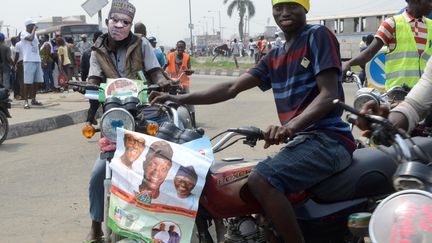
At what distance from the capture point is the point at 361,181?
113 inches

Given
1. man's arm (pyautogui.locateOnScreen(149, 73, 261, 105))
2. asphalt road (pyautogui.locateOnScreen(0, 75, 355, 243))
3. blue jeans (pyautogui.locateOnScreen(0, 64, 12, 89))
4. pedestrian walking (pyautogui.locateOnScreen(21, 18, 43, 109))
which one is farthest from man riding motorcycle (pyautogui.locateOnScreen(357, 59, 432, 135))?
blue jeans (pyautogui.locateOnScreen(0, 64, 12, 89))

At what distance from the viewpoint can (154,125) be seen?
142 inches

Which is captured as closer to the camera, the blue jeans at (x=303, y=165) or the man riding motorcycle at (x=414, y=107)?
the man riding motorcycle at (x=414, y=107)

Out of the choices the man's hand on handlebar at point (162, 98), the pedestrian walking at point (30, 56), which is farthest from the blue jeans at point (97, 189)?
the pedestrian walking at point (30, 56)

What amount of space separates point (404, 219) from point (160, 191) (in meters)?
1.20

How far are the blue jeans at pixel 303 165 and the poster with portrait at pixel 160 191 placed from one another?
0.30 metres

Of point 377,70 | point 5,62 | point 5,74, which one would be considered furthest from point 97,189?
point 5,74

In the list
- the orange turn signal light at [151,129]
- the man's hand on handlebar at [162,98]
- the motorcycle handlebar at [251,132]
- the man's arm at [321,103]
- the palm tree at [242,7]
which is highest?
the man's arm at [321,103]

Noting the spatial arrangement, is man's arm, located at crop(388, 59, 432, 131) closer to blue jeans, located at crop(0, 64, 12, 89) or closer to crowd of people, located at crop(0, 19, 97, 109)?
crowd of people, located at crop(0, 19, 97, 109)

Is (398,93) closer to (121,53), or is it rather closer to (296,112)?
(296,112)

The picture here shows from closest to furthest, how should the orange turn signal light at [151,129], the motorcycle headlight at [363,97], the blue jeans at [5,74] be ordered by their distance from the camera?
the orange turn signal light at [151,129]
the motorcycle headlight at [363,97]
the blue jeans at [5,74]

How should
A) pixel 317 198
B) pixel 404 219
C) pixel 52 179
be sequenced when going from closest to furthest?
pixel 404 219
pixel 317 198
pixel 52 179

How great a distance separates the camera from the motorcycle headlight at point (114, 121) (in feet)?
11.2

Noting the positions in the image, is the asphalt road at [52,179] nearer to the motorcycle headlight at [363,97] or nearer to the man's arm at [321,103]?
the motorcycle headlight at [363,97]
